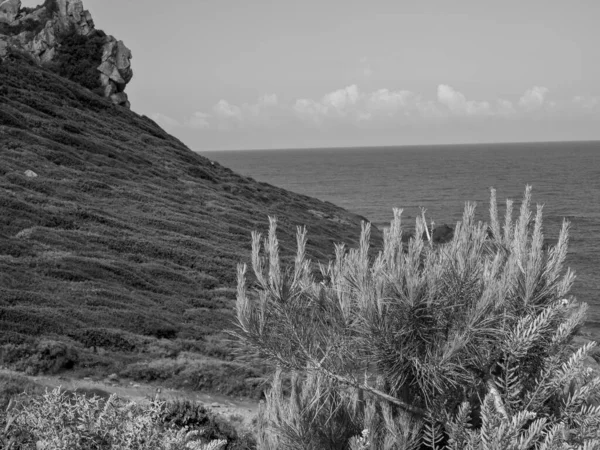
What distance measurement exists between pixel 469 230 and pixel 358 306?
168 cm

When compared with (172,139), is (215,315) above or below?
below

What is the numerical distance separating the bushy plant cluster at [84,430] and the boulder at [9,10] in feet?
295

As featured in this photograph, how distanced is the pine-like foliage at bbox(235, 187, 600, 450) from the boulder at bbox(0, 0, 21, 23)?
9009 cm

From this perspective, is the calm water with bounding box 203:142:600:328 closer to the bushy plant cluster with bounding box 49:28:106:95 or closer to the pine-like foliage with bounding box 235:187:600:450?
the pine-like foliage with bounding box 235:187:600:450

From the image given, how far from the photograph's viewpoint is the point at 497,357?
663 cm

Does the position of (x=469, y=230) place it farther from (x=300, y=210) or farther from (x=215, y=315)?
(x=300, y=210)

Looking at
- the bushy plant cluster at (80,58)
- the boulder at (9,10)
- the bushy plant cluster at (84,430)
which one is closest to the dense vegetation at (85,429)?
the bushy plant cluster at (84,430)

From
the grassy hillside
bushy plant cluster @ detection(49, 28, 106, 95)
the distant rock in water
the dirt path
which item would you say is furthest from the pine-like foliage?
bushy plant cluster @ detection(49, 28, 106, 95)

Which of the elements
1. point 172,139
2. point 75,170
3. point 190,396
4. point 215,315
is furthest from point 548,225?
point 190,396

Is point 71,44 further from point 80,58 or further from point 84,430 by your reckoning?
point 84,430

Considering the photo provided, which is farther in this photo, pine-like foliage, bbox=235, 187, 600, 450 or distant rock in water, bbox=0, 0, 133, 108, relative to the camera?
distant rock in water, bbox=0, 0, 133, 108

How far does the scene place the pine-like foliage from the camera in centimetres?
640

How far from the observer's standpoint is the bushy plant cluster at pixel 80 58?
78.1m

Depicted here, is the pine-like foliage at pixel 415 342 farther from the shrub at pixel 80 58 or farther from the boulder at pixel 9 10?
the boulder at pixel 9 10
